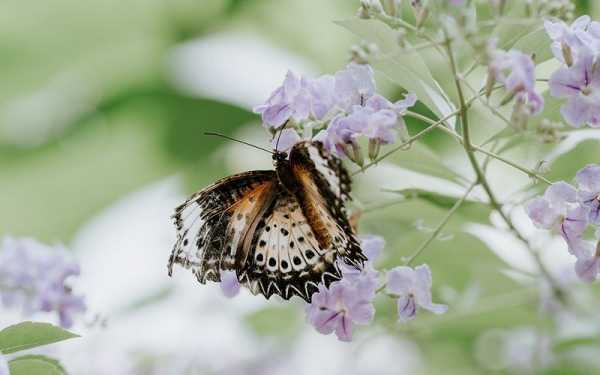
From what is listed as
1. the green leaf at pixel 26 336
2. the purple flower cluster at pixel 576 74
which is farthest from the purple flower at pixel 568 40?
the green leaf at pixel 26 336

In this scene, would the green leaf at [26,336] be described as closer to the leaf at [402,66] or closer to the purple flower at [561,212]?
the leaf at [402,66]

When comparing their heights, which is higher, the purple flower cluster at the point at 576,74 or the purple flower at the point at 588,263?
the purple flower cluster at the point at 576,74

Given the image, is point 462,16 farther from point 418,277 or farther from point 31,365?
point 31,365

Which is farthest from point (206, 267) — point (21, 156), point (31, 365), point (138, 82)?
point (21, 156)

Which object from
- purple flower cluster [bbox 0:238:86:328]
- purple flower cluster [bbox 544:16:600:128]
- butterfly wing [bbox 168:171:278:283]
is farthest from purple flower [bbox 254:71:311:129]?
purple flower cluster [bbox 0:238:86:328]

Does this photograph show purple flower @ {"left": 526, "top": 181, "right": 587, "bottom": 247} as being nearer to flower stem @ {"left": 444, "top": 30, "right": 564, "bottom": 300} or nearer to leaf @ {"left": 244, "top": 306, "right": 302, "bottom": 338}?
flower stem @ {"left": 444, "top": 30, "right": 564, "bottom": 300}

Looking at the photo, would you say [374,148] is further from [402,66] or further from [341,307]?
[341,307]

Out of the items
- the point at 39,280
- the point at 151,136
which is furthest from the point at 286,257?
the point at 151,136
